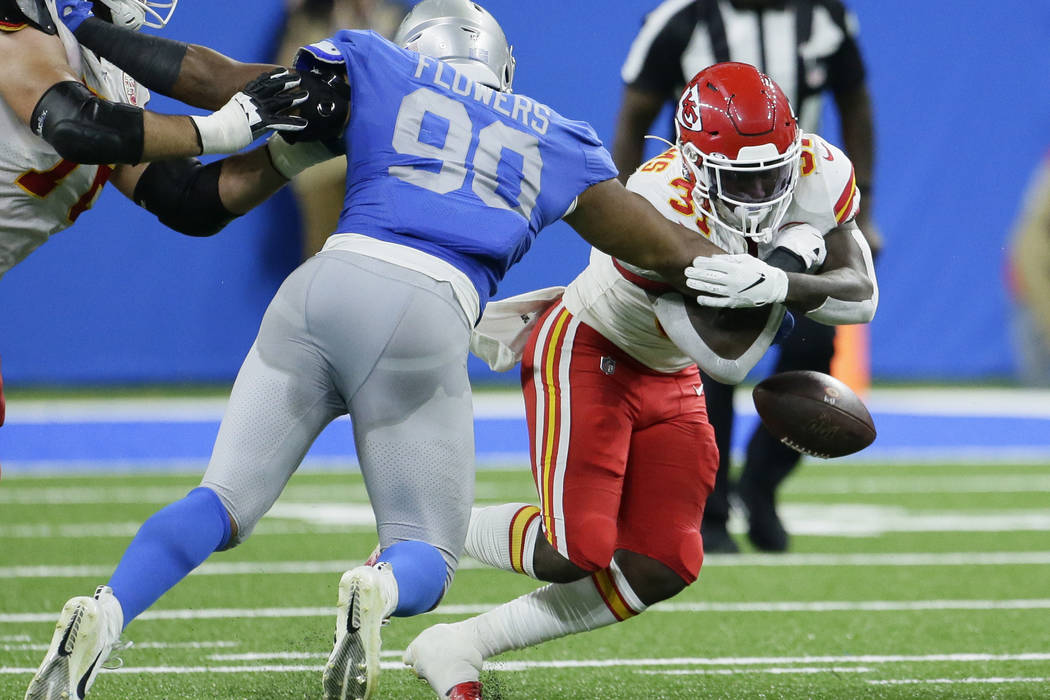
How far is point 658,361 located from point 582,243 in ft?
19.7

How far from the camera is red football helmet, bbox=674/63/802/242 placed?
251cm

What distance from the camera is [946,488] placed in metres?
5.98

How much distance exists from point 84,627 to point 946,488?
15.8 feet

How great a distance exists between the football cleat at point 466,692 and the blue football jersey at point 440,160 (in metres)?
0.76

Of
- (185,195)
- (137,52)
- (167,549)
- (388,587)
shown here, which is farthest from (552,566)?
(137,52)

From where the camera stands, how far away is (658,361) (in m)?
2.81

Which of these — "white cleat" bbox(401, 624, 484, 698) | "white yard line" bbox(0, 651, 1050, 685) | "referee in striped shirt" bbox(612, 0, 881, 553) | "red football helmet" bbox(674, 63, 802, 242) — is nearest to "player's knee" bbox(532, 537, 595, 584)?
"white cleat" bbox(401, 624, 484, 698)

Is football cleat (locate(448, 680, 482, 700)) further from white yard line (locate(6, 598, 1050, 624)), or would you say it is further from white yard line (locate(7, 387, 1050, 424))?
white yard line (locate(7, 387, 1050, 424))

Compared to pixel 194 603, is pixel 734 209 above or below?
above

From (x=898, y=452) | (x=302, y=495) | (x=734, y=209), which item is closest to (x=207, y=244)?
(x=302, y=495)

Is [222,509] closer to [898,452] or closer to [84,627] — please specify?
[84,627]

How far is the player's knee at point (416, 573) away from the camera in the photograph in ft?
6.73

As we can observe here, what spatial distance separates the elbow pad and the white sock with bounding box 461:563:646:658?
110cm

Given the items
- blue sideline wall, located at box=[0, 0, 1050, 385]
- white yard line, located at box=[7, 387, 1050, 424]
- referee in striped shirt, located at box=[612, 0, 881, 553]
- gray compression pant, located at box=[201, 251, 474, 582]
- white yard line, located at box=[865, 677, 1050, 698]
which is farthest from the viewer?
blue sideline wall, located at box=[0, 0, 1050, 385]
